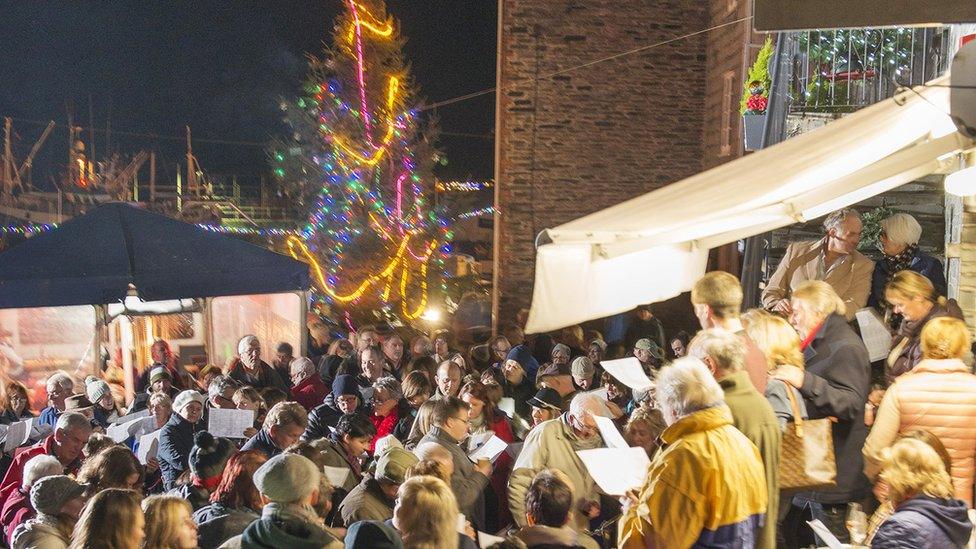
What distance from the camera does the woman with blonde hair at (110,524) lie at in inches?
161

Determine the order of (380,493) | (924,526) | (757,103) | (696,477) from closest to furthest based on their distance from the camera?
1. (696,477)
2. (924,526)
3. (380,493)
4. (757,103)

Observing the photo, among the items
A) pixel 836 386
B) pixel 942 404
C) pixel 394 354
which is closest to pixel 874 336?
pixel 836 386

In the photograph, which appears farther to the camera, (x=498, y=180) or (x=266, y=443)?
(x=498, y=180)

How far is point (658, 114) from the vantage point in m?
16.8

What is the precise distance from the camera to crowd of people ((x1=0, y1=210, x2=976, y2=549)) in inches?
156

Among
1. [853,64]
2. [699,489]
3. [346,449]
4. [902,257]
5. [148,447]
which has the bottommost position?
[148,447]

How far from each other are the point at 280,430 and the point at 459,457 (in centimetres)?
124

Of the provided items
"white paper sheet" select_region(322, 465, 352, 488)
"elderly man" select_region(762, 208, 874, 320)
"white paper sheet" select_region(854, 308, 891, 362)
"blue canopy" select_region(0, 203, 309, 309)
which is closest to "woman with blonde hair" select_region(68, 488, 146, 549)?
"white paper sheet" select_region(322, 465, 352, 488)

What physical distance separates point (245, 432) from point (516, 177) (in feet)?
33.2

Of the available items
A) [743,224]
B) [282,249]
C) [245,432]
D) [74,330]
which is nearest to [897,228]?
[743,224]

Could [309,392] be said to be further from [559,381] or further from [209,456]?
[209,456]

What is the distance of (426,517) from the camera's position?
4.10 m

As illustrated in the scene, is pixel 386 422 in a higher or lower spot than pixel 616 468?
lower

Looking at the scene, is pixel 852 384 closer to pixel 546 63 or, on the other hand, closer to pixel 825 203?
pixel 825 203
